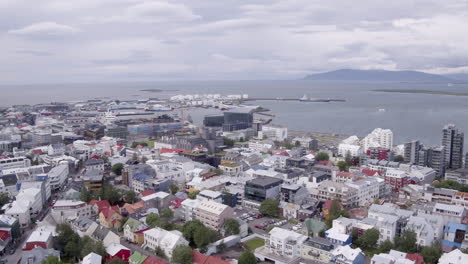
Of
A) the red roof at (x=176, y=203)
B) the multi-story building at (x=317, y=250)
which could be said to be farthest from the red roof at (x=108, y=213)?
the multi-story building at (x=317, y=250)

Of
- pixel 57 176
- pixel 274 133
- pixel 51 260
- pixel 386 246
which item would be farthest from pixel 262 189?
pixel 274 133

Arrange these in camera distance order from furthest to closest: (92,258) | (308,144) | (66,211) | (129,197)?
1. (308,144)
2. (129,197)
3. (66,211)
4. (92,258)

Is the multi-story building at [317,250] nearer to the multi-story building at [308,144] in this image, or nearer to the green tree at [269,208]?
the green tree at [269,208]

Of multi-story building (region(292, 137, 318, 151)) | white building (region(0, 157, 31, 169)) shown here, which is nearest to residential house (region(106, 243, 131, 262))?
white building (region(0, 157, 31, 169))

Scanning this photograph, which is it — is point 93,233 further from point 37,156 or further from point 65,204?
point 37,156

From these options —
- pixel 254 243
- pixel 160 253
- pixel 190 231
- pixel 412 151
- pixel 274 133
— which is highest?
pixel 412 151

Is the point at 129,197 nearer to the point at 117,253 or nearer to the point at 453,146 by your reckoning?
the point at 117,253
